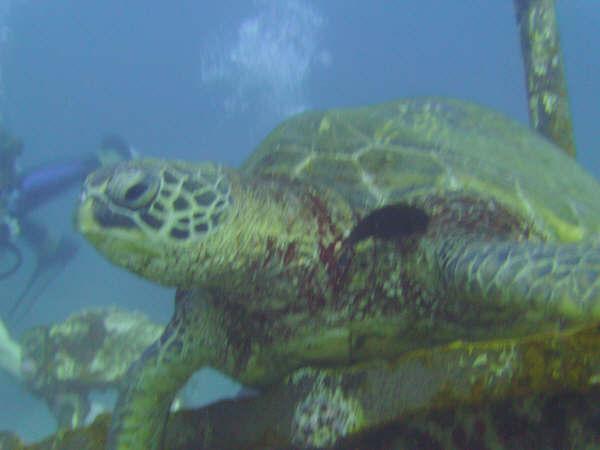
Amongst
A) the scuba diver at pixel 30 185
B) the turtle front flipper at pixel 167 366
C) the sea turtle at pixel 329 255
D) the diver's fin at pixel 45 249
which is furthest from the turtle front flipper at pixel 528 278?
the diver's fin at pixel 45 249

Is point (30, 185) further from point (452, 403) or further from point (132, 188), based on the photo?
point (452, 403)

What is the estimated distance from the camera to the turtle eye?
1489 millimetres

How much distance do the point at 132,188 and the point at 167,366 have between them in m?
0.73

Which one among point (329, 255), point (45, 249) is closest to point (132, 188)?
Result: point (329, 255)

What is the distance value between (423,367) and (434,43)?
204ft

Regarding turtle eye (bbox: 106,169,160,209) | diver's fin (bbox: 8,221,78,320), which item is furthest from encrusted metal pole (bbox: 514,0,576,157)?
diver's fin (bbox: 8,221,78,320)

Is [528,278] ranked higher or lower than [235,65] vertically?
higher

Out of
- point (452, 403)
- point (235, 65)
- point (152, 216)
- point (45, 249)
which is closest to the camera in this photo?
point (452, 403)

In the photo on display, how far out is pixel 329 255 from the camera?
5.81 feet

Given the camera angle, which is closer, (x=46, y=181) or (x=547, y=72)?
(x=547, y=72)

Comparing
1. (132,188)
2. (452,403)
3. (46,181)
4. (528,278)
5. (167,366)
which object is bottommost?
(46,181)

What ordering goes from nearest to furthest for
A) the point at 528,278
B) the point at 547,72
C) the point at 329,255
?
the point at 528,278, the point at 329,255, the point at 547,72

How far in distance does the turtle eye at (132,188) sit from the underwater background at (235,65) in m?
42.5

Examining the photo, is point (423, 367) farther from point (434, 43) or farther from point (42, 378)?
point (434, 43)
